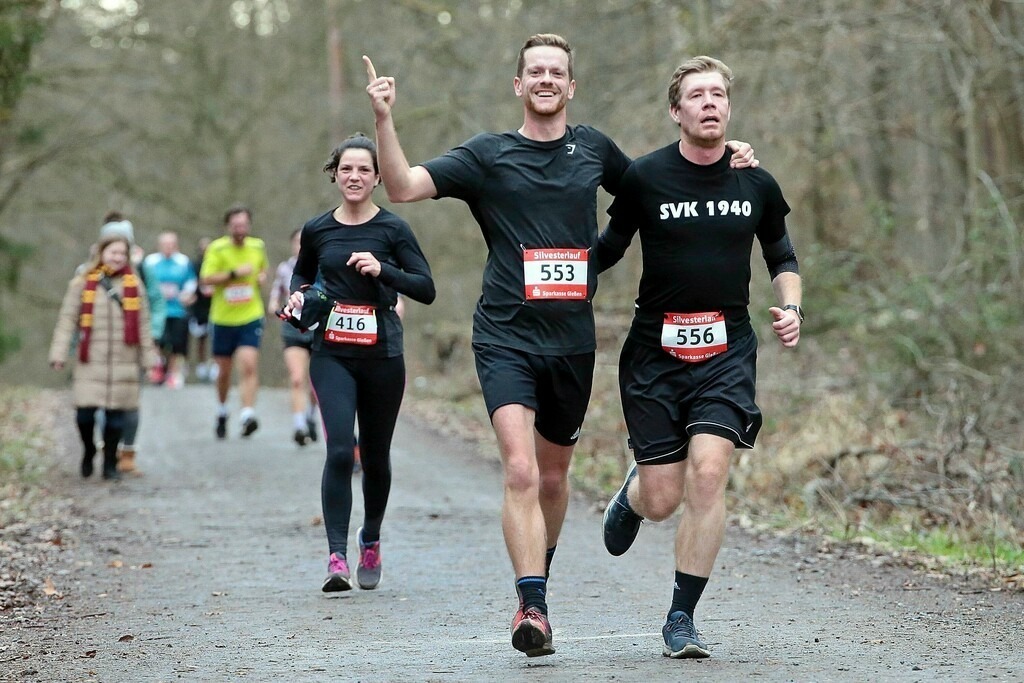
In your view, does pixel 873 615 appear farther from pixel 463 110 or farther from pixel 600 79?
pixel 463 110

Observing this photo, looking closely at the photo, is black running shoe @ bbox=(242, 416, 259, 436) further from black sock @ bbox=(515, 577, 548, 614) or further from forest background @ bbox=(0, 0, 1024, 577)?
black sock @ bbox=(515, 577, 548, 614)

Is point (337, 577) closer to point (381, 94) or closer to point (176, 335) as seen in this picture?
point (381, 94)

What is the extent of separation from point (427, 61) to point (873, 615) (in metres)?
18.5

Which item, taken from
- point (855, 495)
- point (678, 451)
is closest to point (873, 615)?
point (678, 451)

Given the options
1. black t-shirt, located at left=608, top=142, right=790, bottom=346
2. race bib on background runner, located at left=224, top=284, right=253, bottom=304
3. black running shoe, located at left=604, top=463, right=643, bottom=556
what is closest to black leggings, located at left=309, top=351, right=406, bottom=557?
black running shoe, located at left=604, top=463, right=643, bottom=556

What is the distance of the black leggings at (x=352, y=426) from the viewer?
733 cm

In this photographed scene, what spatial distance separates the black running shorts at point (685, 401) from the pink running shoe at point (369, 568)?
7.28 feet

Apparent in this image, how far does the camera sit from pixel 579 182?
5.52 m

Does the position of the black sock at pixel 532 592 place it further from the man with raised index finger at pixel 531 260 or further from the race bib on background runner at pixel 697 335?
the race bib on background runner at pixel 697 335

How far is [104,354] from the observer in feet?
39.3

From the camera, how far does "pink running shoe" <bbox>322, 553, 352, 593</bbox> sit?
7211 millimetres

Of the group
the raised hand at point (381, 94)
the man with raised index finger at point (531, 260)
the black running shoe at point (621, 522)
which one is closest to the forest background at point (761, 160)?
the black running shoe at point (621, 522)

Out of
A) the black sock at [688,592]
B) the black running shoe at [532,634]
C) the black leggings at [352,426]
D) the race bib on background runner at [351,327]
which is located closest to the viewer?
the black running shoe at [532,634]

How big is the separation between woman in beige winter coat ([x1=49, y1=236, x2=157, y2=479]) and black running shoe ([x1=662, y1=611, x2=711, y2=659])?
25.3 ft
